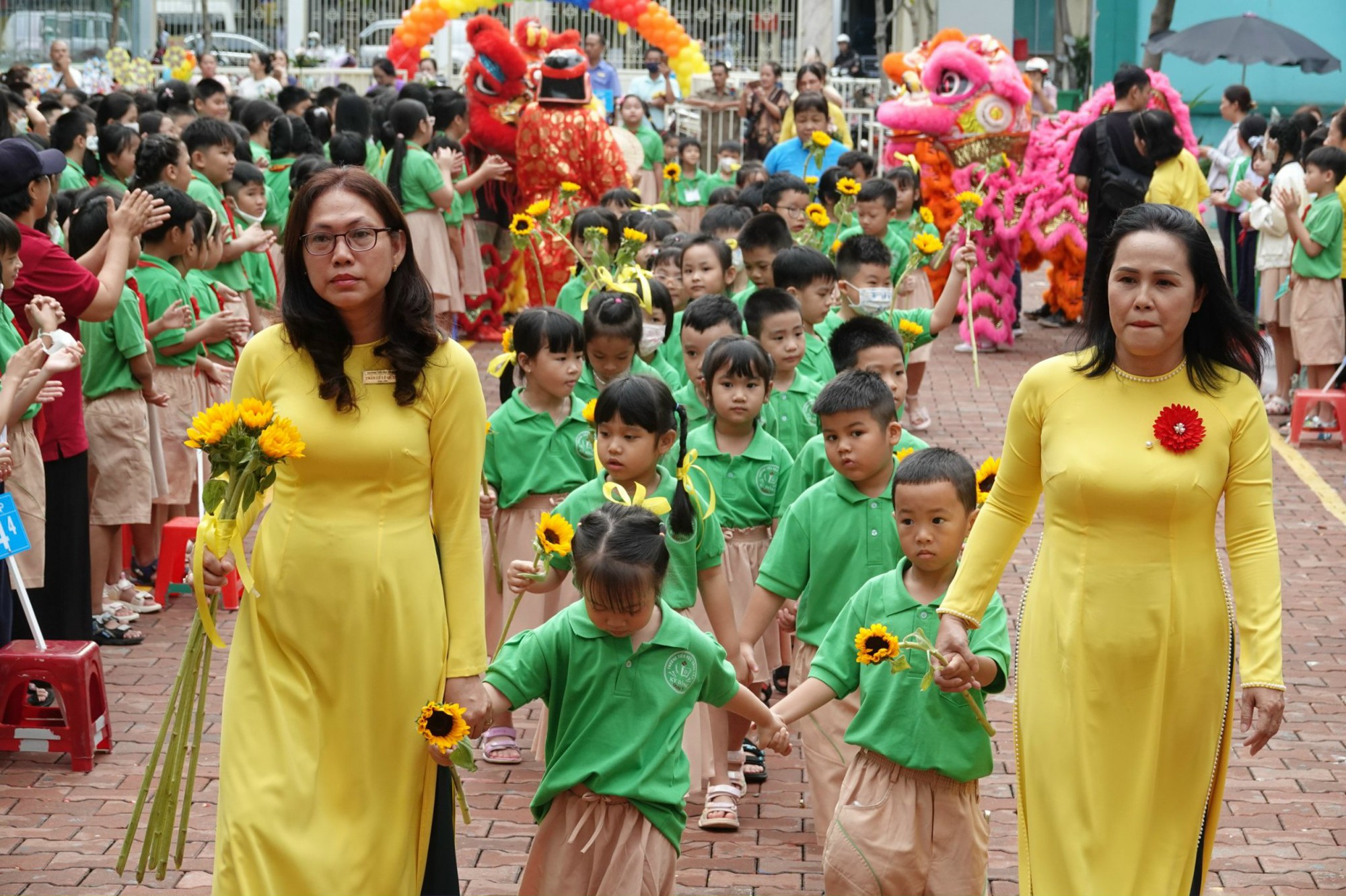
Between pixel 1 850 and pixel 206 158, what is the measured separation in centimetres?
561

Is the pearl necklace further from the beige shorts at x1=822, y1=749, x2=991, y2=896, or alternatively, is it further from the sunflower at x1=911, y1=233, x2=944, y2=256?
the sunflower at x1=911, y1=233, x2=944, y2=256

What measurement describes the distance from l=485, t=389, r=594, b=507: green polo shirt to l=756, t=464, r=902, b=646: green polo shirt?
1225mm

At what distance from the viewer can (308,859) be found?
3754 mm

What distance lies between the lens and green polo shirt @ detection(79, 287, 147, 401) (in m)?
7.20

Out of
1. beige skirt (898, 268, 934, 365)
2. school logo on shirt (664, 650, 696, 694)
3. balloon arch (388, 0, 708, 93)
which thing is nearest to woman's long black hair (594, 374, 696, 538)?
school logo on shirt (664, 650, 696, 694)

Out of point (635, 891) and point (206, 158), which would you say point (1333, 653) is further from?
point (206, 158)

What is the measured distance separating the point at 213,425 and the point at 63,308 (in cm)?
310

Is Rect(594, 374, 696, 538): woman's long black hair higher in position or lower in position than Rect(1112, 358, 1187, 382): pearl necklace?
lower

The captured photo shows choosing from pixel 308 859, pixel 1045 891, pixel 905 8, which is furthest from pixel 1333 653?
pixel 905 8

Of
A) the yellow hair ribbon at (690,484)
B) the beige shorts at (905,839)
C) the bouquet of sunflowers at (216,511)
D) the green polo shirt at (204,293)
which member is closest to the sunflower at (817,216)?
the green polo shirt at (204,293)

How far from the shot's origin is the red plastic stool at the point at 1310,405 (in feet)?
37.5

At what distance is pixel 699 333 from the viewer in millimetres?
6887

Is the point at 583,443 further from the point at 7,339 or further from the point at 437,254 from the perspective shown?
the point at 437,254

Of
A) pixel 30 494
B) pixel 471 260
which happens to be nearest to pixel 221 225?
pixel 30 494
